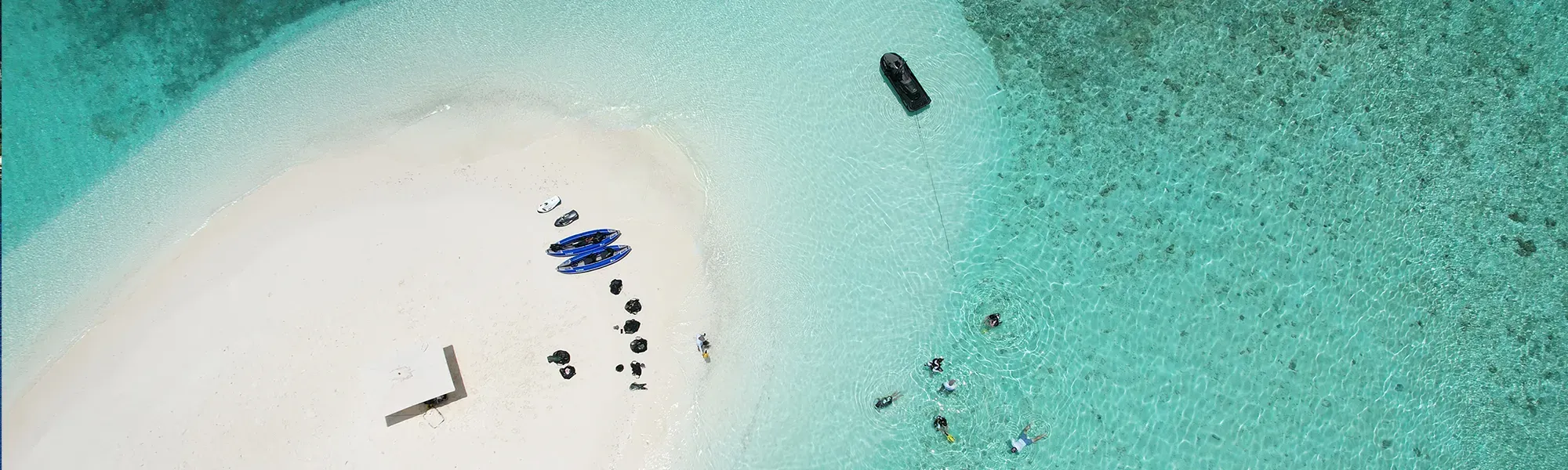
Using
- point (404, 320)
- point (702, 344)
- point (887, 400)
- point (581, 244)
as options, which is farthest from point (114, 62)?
point (887, 400)

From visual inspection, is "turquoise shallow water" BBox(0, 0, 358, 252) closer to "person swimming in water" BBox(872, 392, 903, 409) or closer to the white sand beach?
the white sand beach

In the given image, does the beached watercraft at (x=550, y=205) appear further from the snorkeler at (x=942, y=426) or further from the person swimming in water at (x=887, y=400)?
the snorkeler at (x=942, y=426)

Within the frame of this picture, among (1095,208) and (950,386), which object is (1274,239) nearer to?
(1095,208)

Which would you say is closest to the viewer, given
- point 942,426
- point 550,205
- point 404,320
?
point 942,426

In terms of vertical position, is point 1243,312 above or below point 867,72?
below

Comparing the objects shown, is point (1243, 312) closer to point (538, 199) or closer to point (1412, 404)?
point (1412, 404)

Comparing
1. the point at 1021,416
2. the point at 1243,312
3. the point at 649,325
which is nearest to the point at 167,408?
the point at 649,325

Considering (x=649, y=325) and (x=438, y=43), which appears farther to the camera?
(x=438, y=43)

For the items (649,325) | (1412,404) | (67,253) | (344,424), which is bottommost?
(1412,404)
